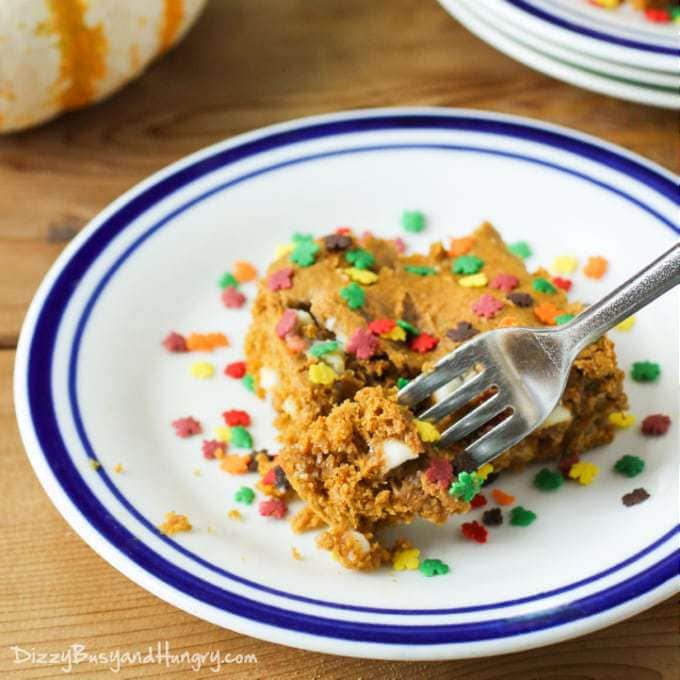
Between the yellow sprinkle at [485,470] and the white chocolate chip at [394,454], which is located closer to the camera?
the white chocolate chip at [394,454]

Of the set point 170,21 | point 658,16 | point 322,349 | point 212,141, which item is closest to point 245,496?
point 322,349

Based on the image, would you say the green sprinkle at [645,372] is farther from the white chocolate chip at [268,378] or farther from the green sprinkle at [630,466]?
the white chocolate chip at [268,378]

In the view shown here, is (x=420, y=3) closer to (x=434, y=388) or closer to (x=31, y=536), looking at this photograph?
(x=434, y=388)

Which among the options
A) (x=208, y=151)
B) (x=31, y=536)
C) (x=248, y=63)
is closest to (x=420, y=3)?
(x=248, y=63)

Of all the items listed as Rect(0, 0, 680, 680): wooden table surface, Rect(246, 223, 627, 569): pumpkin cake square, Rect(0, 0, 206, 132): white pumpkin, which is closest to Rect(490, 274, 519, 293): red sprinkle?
Rect(246, 223, 627, 569): pumpkin cake square

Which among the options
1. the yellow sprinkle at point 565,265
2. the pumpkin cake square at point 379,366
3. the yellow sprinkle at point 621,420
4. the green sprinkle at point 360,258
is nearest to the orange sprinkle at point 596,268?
the yellow sprinkle at point 565,265

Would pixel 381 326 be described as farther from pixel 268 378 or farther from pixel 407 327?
pixel 268 378

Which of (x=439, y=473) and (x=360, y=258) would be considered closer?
(x=439, y=473)
